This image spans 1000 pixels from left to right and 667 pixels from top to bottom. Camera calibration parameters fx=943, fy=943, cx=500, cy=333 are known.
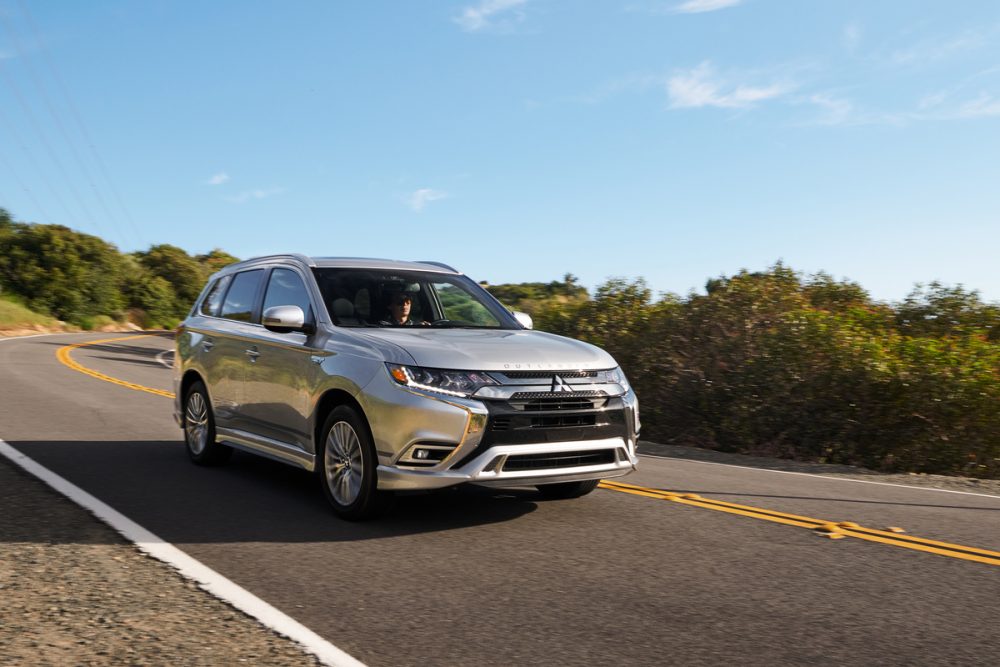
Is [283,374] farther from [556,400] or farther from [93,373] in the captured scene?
[93,373]

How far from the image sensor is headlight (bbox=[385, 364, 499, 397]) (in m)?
5.93

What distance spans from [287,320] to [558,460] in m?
2.21

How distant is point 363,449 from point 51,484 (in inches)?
125

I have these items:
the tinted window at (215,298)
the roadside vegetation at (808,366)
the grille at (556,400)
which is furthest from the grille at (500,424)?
the roadside vegetation at (808,366)

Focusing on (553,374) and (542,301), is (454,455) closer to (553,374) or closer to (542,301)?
(553,374)

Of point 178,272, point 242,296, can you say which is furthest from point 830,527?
point 178,272

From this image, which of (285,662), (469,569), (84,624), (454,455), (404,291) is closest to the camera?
(285,662)

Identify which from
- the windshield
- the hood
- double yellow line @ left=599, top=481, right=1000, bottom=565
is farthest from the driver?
double yellow line @ left=599, top=481, right=1000, bottom=565

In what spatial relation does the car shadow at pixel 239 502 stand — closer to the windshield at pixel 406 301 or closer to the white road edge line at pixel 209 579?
the white road edge line at pixel 209 579

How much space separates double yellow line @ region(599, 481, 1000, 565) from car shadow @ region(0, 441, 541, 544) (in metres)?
1.09

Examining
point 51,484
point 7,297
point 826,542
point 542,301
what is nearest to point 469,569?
point 826,542

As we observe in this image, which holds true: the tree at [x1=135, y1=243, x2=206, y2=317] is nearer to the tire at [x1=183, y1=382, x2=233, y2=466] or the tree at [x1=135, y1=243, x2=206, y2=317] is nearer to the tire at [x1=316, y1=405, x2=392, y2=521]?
the tire at [x1=183, y1=382, x2=233, y2=466]

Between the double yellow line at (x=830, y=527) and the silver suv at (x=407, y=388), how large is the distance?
840 mm

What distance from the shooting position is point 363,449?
20.3 ft
